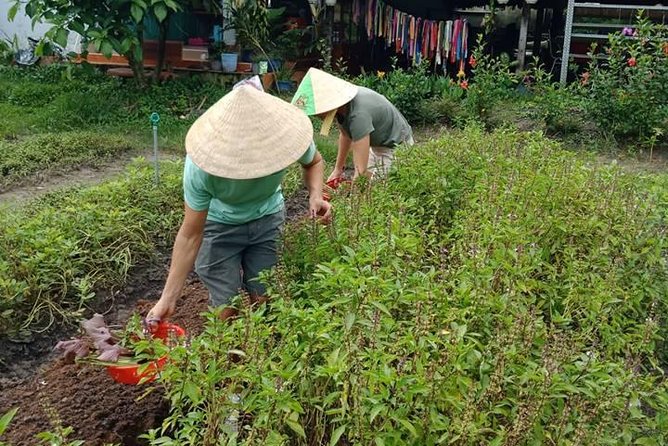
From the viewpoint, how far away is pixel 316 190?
342 cm

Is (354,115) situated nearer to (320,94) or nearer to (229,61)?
(320,94)

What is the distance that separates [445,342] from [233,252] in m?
1.51

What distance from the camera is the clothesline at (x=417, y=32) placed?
35.8 ft

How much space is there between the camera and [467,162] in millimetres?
4230

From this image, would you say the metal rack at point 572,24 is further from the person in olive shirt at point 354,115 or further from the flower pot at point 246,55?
the person in olive shirt at point 354,115

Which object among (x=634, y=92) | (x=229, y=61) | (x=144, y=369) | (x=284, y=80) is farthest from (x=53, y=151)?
(x=634, y=92)

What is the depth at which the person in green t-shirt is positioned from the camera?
2824 mm

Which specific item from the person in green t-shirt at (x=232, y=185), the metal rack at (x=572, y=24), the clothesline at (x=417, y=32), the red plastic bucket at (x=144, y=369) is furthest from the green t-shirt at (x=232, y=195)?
the clothesline at (x=417, y=32)

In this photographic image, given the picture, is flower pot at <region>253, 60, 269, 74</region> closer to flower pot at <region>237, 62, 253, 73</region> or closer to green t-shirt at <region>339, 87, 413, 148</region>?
flower pot at <region>237, 62, 253, 73</region>

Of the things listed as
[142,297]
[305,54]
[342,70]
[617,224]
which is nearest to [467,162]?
[617,224]

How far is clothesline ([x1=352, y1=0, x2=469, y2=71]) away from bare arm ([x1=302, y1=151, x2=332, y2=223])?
7.62m

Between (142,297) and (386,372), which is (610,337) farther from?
(142,297)

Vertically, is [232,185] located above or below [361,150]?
above

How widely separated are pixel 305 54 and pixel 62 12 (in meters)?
3.59
